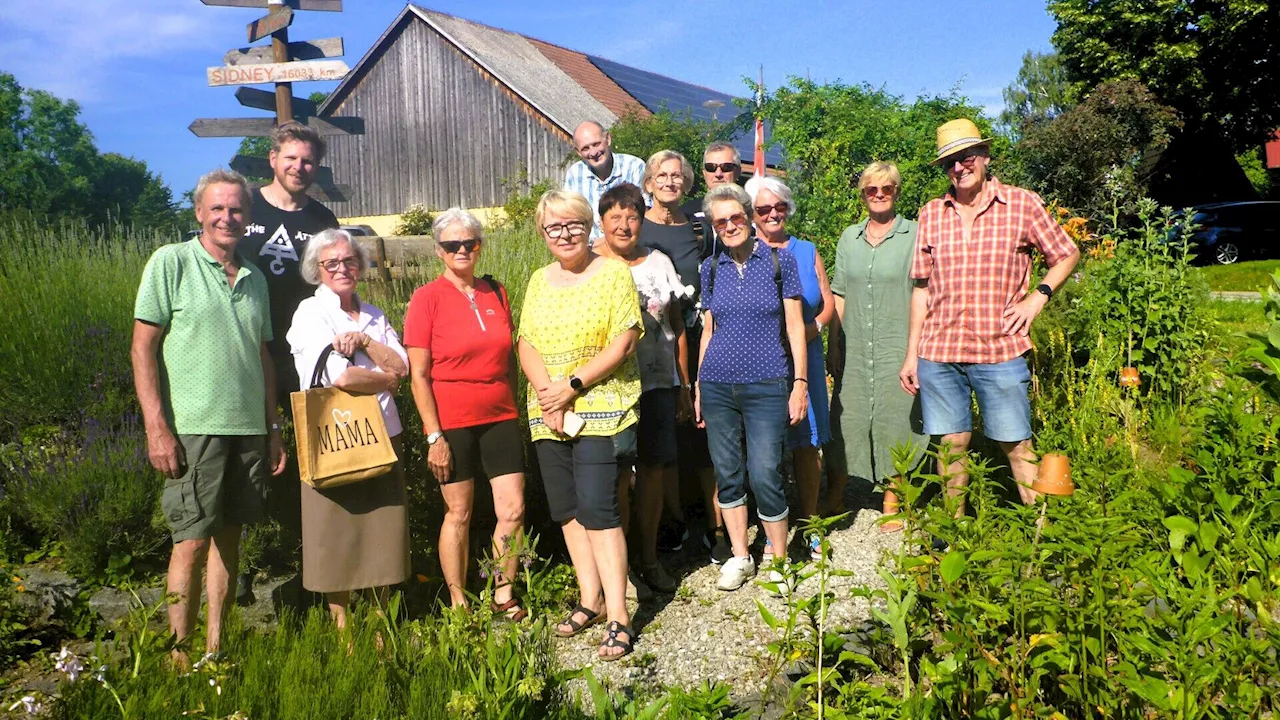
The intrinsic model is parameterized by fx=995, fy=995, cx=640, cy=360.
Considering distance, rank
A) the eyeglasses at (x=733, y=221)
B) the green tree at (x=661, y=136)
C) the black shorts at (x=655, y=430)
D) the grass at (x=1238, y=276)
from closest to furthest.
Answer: the eyeglasses at (x=733, y=221) → the black shorts at (x=655, y=430) → the grass at (x=1238, y=276) → the green tree at (x=661, y=136)

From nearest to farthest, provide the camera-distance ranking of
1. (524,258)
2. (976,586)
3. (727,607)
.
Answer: (976,586)
(727,607)
(524,258)

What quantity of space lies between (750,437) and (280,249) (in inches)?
85.7

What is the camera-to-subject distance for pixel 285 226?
408 centimetres

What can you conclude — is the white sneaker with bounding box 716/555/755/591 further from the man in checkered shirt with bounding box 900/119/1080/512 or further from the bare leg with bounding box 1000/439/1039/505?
the bare leg with bounding box 1000/439/1039/505

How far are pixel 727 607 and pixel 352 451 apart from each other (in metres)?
1.73

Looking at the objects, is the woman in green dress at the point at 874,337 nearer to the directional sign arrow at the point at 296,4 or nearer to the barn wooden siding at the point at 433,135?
the directional sign arrow at the point at 296,4

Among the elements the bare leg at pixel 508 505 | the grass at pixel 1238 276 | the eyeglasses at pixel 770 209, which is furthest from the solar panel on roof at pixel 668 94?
the bare leg at pixel 508 505

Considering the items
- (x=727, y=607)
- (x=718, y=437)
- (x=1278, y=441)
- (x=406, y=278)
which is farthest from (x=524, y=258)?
(x=1278, y=441)

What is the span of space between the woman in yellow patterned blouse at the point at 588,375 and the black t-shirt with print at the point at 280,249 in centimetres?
98

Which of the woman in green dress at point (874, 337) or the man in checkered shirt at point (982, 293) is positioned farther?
the woman in green dress at point (874, 337)

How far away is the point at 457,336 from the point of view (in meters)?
4.00

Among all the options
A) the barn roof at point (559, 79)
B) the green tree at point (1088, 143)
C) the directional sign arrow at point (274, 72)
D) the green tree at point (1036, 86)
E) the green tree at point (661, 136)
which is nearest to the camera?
the directional sign arrow at point (274, 72)

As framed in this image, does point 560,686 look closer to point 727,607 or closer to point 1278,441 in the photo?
point 727,607

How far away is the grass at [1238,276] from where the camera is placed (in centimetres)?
1441
